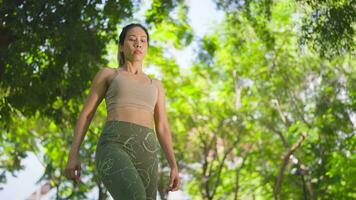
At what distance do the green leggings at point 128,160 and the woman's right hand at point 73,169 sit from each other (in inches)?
4.8

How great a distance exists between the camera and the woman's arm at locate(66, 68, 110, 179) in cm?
295

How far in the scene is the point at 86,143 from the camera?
19234 millimetres

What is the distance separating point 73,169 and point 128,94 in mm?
604

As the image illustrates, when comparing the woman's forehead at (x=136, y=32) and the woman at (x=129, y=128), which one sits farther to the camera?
the woman's forehead at (x=136, y=32)

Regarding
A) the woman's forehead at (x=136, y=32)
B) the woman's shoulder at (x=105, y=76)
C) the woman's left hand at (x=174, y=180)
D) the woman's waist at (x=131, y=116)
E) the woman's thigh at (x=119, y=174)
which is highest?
the woman's forehead at (x=136, y=32)

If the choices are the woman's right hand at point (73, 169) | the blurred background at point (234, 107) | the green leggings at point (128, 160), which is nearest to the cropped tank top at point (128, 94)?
the green leggings at point (128, 160)

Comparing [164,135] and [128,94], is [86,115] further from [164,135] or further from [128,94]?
[164,135]

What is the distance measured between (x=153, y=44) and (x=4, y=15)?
9.04 m

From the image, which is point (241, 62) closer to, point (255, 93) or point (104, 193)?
point (255, 93)

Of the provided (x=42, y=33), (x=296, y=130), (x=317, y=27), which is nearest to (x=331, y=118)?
(x=296, y=130)

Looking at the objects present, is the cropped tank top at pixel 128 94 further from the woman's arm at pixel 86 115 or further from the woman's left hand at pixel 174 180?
the woman's left hand at pixel 174 180

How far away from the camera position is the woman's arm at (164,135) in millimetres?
3346

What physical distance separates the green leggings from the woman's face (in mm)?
553

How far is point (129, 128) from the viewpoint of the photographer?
3.02 meters
